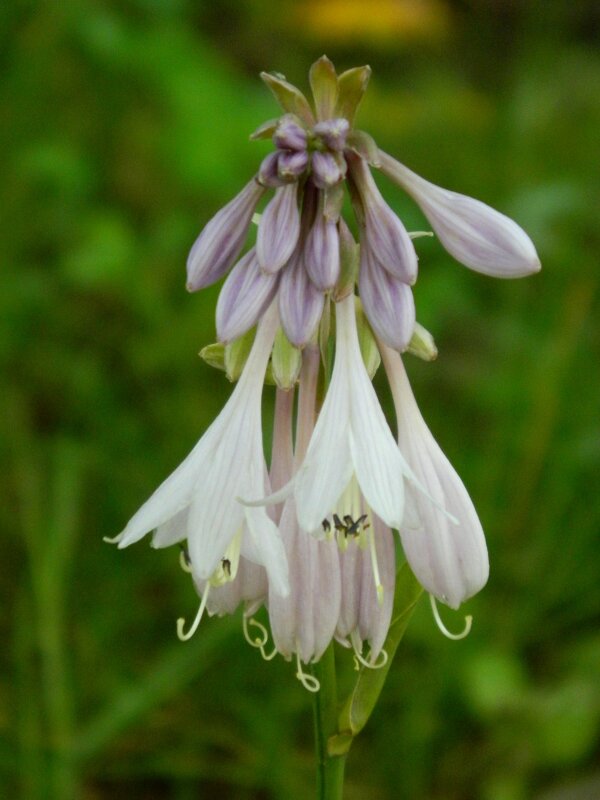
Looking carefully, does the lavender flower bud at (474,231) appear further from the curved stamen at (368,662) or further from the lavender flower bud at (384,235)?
the curved stamen at (368,662)

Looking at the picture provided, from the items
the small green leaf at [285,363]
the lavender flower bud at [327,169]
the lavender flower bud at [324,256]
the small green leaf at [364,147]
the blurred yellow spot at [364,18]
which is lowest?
the small green leaf at [285,363]

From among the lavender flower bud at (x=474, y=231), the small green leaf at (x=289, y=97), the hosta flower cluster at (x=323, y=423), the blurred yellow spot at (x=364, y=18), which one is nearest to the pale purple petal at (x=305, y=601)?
the hosta flower cluster at (x=323, y=423)

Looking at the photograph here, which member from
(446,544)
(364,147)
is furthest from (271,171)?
(446,544)

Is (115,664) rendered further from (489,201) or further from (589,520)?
(489,201)

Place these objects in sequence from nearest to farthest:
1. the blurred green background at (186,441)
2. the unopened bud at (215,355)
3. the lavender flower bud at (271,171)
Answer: the lavender flower bud at (271,171)
the unopened bud at (215,355)
the blurred green background at (186,441)

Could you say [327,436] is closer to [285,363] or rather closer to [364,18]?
[285,363]

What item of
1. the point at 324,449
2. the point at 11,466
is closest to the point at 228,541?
the point at 324,449
